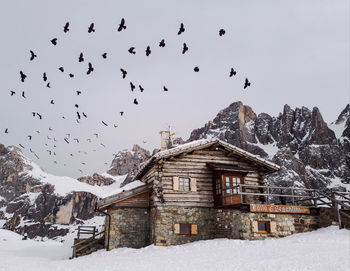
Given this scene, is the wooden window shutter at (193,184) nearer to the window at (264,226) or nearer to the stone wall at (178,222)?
the stone wall at (178,222)

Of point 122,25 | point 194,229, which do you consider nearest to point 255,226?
point 194,229

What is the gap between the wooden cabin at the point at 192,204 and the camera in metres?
16.5

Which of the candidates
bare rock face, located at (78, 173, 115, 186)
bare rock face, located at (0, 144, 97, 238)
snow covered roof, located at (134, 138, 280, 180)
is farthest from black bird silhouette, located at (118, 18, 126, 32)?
bare rock face, located at (78, 173, 115, 186)

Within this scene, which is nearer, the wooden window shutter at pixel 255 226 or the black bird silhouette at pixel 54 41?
the black bird silhouette at pixel 54 41

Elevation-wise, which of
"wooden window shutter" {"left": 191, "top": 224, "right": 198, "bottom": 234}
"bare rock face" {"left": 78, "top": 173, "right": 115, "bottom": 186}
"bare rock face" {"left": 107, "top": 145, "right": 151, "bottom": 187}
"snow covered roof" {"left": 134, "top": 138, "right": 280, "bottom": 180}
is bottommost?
"wooden window shutter" {"left": 191, "top": 224, "right": 198, "bottom": 234}

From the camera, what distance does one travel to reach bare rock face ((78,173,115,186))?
140m

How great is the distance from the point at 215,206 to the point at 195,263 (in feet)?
23.9

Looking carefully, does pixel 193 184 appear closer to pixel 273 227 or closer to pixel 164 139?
pixel 273 227

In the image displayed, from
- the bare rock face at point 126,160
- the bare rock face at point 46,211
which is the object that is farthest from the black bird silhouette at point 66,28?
the bare rock face at point 126,160

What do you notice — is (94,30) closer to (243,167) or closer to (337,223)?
(243,167)

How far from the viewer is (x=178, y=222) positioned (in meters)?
17.6

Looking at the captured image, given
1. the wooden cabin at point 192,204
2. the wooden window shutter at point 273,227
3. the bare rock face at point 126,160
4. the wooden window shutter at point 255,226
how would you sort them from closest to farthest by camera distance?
the wooden window shutter at point 255,226 < the wooden window shutter at point 273,227 < the wooden cabin at point 192,204 < the bare rock face at point 126,160

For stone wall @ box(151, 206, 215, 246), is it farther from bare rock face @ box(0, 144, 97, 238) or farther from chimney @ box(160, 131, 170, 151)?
bare rock face @ box(0, 144, 97, 238)

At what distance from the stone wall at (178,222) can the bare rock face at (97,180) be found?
130m
